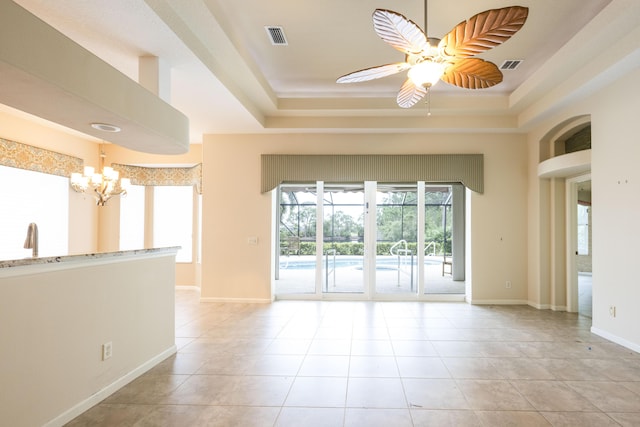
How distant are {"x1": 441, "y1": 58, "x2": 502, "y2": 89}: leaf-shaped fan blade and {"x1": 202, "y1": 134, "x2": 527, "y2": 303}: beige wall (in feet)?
10.6

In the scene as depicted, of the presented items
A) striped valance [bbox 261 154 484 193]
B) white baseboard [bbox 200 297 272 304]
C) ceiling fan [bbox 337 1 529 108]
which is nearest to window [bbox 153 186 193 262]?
white baseboard [bbox 200 297 272 304]

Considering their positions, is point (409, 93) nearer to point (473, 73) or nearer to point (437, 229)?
point (473, 73)

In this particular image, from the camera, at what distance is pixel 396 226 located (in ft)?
22.1

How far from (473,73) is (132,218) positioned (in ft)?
22.3

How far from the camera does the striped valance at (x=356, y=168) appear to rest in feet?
20.9

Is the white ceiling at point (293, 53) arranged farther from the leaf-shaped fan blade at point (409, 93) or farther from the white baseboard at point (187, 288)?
the white baseboard at point (187, 288)

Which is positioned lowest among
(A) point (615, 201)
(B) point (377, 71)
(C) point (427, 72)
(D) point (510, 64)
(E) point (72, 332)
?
(E) point (72, 332)

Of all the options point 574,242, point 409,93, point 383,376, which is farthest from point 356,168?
point 383,376

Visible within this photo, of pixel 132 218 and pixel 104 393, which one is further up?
pixel 132 218

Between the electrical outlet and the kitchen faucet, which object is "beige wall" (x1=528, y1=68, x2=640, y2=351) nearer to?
the electrical outlet

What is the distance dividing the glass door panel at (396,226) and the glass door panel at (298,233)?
117 cm

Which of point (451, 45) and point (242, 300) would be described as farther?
point (242, 300)

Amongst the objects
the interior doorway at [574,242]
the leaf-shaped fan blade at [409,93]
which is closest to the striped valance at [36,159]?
the leaf-shaped fan blade at [409,93]

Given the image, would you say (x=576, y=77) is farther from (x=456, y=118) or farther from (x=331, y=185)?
(x=331, y=185)
